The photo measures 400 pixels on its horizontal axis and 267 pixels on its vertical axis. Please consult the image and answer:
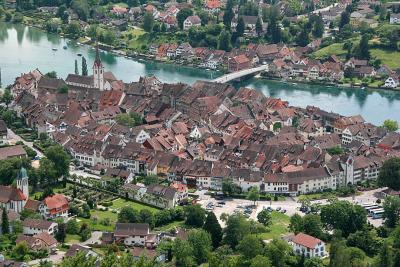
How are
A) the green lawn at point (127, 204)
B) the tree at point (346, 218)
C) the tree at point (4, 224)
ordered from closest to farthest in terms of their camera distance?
the tree at point (4, 224)
the tree at point (346, 218)
the green lawn at point (127, 204)

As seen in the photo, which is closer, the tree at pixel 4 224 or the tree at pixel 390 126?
the tree at pixel 4 224

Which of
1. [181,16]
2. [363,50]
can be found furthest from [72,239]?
[181,16]

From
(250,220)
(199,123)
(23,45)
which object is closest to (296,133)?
(199,123)

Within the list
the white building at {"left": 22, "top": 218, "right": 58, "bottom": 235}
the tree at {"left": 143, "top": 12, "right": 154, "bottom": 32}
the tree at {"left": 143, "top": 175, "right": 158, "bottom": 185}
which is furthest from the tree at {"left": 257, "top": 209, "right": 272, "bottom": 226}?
the tree at {"left": 143, "top": 12, "right": 154, "bottom": 32}

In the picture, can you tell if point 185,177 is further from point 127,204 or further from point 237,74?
point 237,74

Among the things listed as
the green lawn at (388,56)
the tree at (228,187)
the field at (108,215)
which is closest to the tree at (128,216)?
the field at (108,215)

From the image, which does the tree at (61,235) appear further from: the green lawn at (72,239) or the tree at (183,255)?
the tree at (183,255)

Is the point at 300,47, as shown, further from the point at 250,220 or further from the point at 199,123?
the point at 250,220
